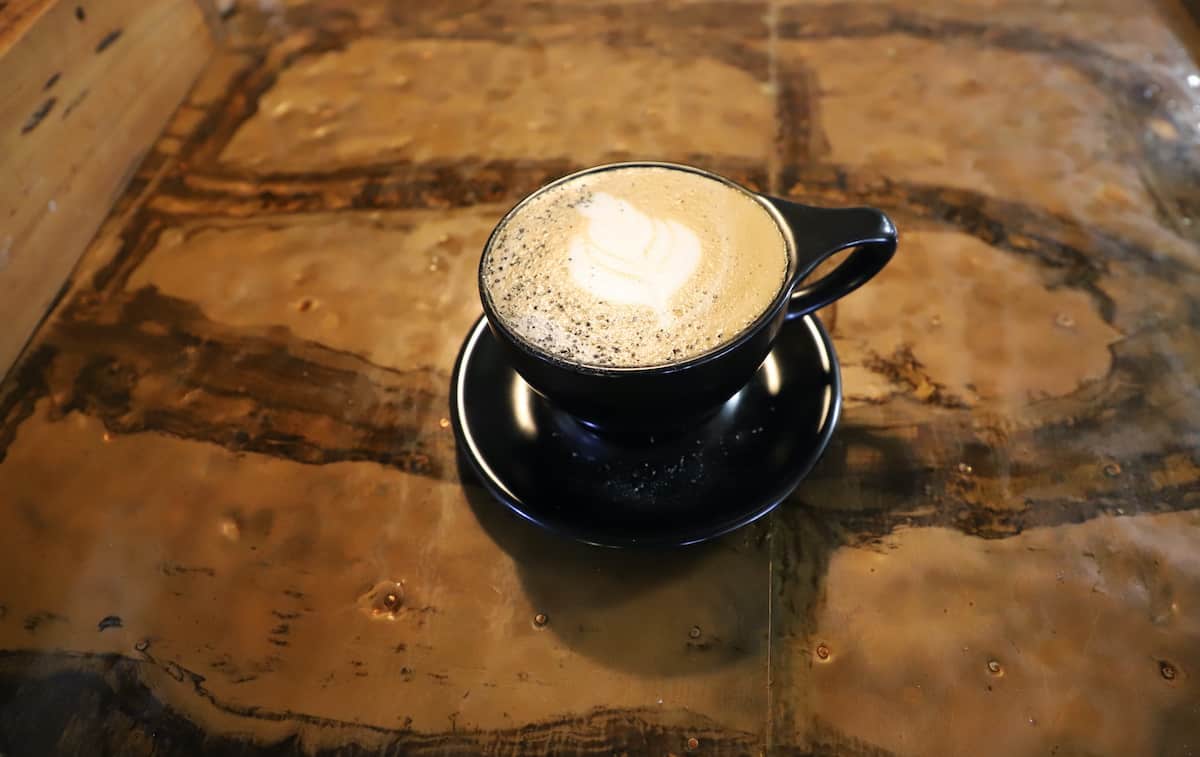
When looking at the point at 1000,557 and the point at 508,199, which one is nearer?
the point at 1000,557

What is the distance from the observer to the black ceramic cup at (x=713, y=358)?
488mm

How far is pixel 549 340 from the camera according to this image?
0.51m

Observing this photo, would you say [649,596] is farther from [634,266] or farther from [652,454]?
[634,266]

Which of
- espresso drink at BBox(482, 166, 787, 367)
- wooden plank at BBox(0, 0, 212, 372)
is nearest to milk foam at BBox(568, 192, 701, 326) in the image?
espresso drink at BBox(482, 166, 787, 367)

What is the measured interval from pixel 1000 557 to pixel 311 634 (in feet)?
1.69

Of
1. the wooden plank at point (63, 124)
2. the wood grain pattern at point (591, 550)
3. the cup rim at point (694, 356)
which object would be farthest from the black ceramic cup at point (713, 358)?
the wooden plank at point (63, 124)

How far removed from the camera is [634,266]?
0.56 meters

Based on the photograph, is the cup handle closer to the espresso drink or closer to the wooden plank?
the espresso drink

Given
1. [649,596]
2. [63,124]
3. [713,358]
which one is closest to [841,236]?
[713,358]

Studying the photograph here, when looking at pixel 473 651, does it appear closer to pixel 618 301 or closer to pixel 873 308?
pixel 618 301

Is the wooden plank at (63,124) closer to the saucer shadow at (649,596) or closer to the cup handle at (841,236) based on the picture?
the saucer shadow at (649,596)

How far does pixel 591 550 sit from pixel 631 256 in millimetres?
226

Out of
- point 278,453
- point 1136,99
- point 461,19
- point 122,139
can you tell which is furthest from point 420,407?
point 1136,99

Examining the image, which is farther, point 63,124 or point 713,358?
point 63,124
